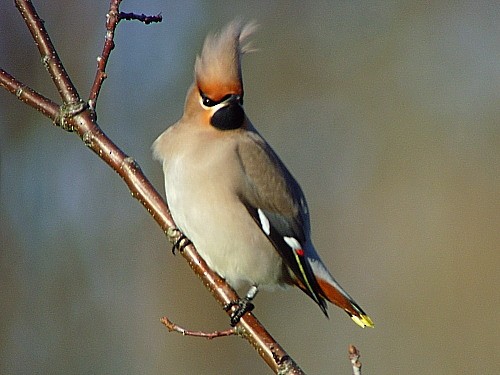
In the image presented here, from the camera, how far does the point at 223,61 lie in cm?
315

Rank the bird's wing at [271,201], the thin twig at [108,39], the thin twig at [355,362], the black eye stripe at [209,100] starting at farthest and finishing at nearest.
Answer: the bird's wing at [271,201]
the black eye stripe at [209,100]
the thin twig at [108,39]
the thin twig at [355,362]

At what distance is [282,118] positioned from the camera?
28.4 feet

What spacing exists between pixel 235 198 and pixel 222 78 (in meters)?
0.42

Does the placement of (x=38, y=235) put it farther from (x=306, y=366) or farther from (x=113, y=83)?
(x=306, y=366)

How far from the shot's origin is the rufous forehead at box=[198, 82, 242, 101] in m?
3.22

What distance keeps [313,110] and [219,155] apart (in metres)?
5.51

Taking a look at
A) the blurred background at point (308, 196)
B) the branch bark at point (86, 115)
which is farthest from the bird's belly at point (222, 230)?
the blurred background at point (308, 196)

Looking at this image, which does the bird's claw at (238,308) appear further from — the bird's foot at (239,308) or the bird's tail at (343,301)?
the bird's tail at (343,301)

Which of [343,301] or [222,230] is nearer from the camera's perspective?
[343,301]

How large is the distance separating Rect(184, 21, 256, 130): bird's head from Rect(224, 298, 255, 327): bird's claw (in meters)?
0.62

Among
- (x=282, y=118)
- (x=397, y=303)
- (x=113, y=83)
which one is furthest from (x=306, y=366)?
(x=113, y=83)

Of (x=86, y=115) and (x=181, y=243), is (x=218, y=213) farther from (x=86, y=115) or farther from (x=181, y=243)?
(x=86, y=115)

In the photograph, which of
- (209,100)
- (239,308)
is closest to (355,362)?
(239,308)

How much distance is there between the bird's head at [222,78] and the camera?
3.15m
